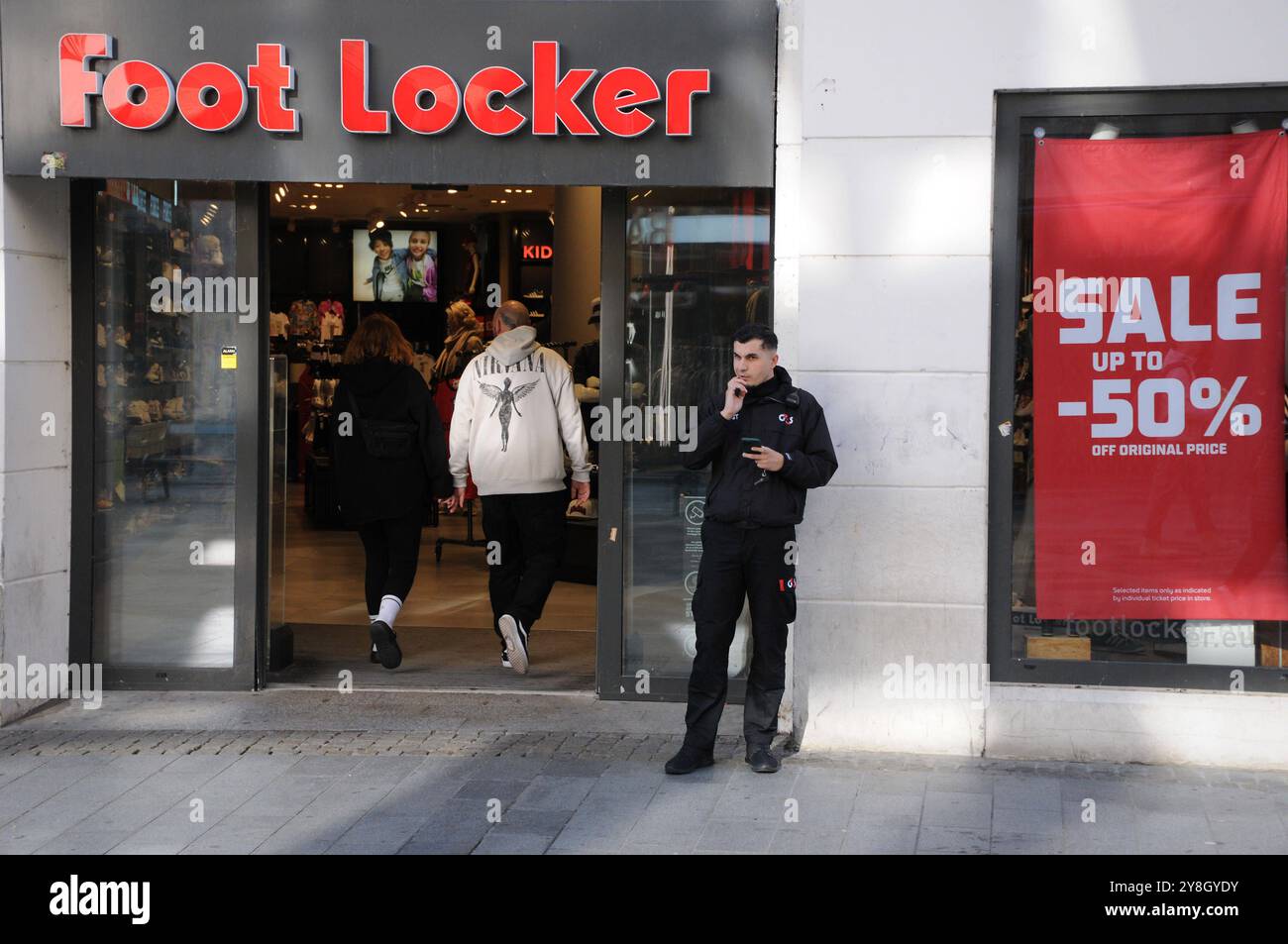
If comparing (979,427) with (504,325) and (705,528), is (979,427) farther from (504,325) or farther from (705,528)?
(504,325)

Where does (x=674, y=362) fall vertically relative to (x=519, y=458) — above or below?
above

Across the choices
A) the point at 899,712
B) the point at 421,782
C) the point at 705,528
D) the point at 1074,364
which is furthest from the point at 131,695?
the point at 1074,364

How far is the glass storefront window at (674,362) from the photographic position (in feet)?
25.5

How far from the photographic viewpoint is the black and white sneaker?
8.32m

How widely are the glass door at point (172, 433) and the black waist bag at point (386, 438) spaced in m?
0.78

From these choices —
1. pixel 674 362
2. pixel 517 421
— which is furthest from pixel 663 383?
pixel 517 421

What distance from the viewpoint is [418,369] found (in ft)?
36.0

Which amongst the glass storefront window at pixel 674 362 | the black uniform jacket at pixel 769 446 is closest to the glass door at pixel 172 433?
the glass storefront window at pixel 674 362

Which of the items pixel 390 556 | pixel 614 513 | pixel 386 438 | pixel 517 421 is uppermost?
pixel 517 421

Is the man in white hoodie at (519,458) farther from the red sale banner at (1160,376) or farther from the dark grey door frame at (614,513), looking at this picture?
the red sale banner at (1160,376)

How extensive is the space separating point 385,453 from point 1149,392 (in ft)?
13.9
